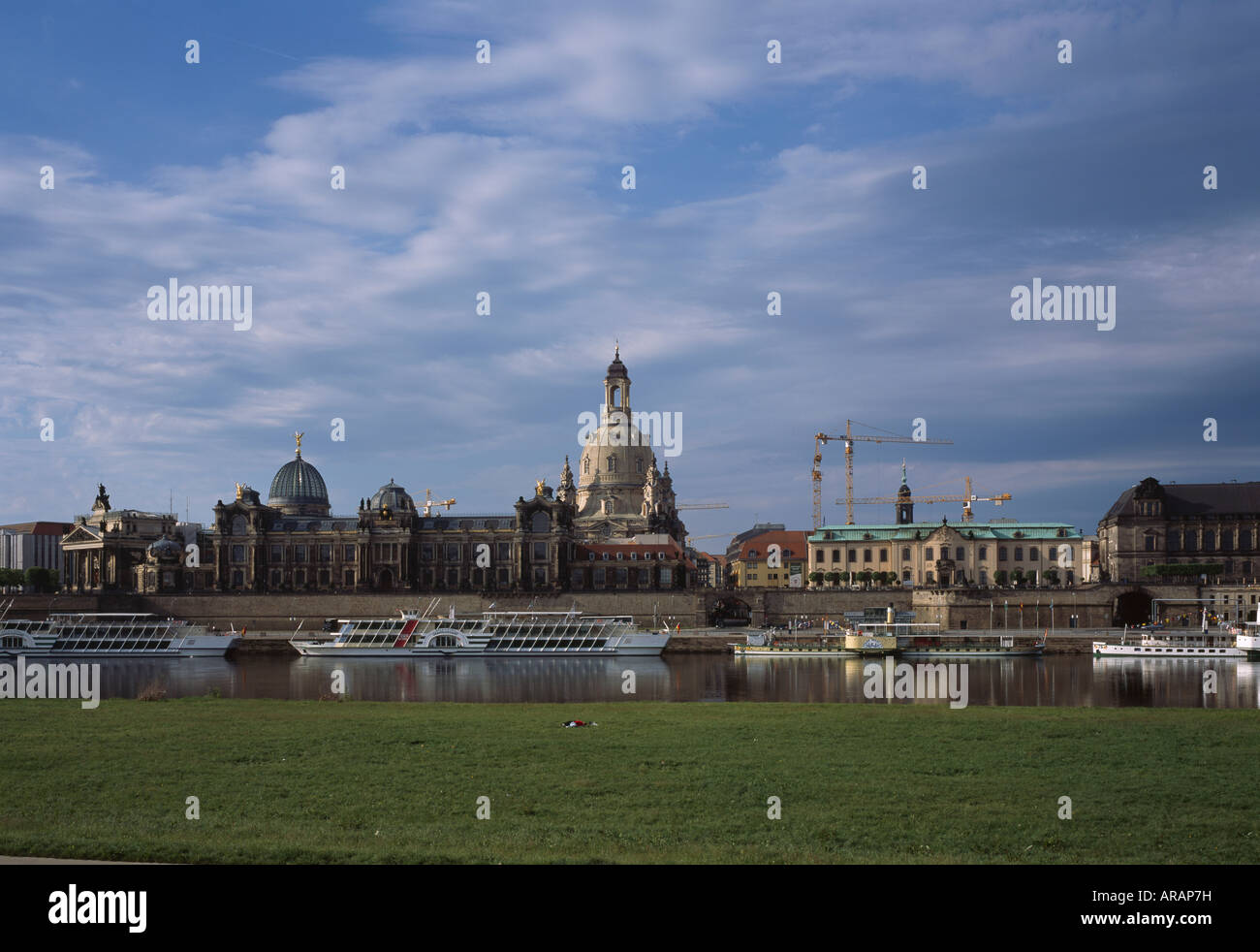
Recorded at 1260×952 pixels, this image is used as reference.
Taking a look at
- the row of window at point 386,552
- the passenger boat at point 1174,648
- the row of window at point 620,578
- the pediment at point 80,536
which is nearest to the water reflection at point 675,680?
the passenger boat at point 1174,648

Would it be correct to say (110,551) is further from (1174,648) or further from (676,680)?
(1174,648)

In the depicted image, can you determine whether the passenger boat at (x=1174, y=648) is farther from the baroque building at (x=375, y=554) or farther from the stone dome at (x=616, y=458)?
the stone dome at (x=616, y=458)

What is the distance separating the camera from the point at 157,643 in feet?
282

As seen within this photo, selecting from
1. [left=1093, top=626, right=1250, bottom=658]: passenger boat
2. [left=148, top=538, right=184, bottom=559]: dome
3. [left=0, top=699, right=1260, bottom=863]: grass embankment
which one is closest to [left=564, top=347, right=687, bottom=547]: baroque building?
[left=148, top=538, right=184, bottom=559]: dome

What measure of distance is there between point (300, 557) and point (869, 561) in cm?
5812

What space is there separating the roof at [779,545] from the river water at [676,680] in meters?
78.3

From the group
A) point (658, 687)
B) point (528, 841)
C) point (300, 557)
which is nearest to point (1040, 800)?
point (528, 841)

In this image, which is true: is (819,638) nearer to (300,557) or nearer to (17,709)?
(300,557)

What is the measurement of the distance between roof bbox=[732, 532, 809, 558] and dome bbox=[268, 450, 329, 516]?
5726cm

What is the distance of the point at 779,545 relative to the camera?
160m

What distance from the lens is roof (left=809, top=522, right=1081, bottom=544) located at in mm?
119562

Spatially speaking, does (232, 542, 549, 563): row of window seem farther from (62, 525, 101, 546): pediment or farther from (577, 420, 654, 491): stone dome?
(577, 420, 654, 491): stone dome

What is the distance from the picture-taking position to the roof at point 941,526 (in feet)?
392
